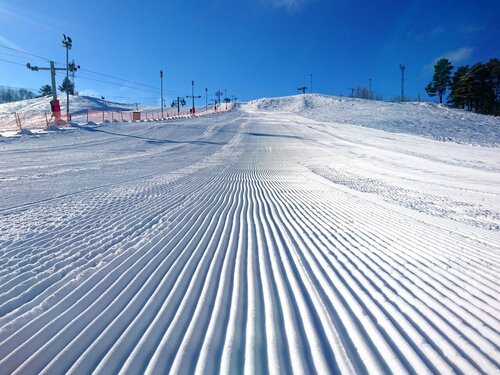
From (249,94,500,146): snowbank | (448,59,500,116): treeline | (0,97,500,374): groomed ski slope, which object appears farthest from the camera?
(448,59,500,116): treeline

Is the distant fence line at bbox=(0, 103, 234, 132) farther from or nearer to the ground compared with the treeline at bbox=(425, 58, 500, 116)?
nearer to the ground

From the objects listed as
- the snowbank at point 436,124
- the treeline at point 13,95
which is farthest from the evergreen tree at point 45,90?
the snowbank at point 436,124

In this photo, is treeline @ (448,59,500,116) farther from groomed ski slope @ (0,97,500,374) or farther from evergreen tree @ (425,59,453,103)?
groomed ski slope @ (0,97,500,374)

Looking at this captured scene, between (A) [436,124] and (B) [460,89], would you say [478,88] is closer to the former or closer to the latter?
(B) [460,89]

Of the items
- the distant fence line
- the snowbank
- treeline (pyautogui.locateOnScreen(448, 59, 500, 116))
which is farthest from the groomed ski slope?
treeline (pyautogui.locateOnScreen(448, 59, 500, 116))

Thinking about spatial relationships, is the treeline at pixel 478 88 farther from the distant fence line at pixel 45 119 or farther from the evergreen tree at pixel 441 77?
the distant fence line at pixel 45 119

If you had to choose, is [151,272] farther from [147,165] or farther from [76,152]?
[76,152]

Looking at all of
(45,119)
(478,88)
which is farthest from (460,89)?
(45,119)

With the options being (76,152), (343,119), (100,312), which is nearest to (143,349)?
(100,312)

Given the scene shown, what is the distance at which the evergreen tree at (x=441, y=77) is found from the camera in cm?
7606

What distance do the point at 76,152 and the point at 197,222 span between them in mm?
16044

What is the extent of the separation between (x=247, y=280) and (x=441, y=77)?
91.4 m

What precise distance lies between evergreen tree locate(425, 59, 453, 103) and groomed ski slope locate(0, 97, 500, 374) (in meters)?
82.3

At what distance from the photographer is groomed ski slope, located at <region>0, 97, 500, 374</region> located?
2.57 meters
